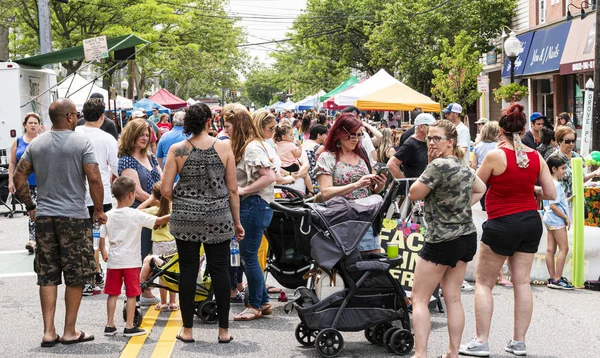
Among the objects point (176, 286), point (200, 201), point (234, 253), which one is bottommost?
point (176, 286)

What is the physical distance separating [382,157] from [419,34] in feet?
77.0

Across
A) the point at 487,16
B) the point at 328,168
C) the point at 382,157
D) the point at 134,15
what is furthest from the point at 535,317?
the point at 134,15

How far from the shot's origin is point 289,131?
37.3 feet

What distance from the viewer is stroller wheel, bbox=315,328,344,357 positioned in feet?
20.3

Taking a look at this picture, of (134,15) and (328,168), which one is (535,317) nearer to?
(328,168)

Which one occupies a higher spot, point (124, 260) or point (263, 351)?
point (124, 260)

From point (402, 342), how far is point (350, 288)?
56 centimetres

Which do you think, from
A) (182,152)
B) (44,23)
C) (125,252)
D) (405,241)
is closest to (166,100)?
(44,23)

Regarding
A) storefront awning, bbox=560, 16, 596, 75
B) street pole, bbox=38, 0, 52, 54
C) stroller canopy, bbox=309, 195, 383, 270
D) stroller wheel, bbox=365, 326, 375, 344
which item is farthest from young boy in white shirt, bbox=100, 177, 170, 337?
street pole, bbox=38, 0, 52, 54

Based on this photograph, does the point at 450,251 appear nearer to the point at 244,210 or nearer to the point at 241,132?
the point at 244,210

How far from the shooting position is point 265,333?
7.04m

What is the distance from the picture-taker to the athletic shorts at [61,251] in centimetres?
657

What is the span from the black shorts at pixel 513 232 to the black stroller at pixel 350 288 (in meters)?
0.81

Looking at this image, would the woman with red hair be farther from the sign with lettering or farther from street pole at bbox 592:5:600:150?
street pole at bbox 592:5:600:150
